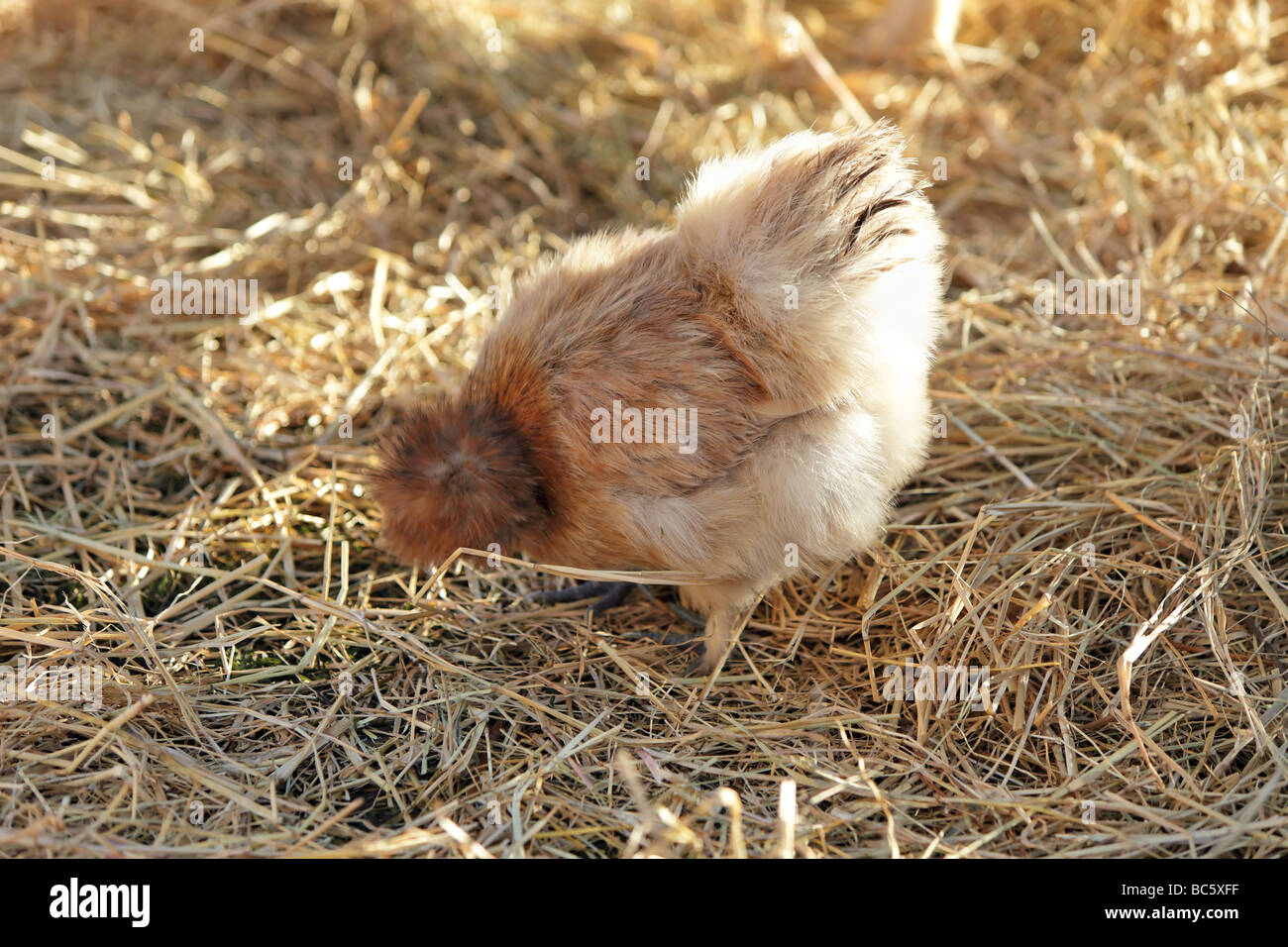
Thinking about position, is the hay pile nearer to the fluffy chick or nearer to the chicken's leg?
the chicken's leg

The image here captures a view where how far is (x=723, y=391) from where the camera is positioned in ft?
7.37

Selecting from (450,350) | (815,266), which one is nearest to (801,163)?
(815,266)

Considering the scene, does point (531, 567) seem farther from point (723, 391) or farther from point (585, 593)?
point (723, 391)

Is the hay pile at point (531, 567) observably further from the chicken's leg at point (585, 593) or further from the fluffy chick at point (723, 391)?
the fluffy chick at point (723, 391)

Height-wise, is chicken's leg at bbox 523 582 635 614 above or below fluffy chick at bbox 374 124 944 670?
below

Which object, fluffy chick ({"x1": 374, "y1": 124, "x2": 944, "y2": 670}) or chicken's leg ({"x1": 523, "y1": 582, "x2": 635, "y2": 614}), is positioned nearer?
fluffy chick ({"x1": 374, "y1": 124, "x2": 944, "y2": 670})

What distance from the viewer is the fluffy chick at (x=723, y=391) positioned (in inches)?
86.9

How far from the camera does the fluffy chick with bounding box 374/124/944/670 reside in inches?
86.9

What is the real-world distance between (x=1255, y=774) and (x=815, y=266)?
4.81 feet

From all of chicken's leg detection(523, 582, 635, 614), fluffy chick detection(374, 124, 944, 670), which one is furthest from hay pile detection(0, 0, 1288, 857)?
fluffy chick detection(374, 124, 944, 670)

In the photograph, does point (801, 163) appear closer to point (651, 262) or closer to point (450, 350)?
point (651, 262)

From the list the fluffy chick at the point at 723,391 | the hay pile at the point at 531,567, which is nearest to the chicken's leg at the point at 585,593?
the hay pile at the point at 531,567

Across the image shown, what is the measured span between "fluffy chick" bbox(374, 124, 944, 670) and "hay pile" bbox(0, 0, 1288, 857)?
0.35 meters
